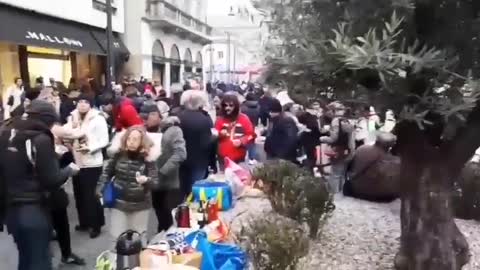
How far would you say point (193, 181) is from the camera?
7500 mm

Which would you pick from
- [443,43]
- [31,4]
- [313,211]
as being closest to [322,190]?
[313,211]

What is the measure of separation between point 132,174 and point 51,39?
38.6 feet

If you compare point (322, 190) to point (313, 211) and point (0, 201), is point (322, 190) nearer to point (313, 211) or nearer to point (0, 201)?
point (313, 211)

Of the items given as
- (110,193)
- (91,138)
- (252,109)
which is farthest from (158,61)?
(110,193)

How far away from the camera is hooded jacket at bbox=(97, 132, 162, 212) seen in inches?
217

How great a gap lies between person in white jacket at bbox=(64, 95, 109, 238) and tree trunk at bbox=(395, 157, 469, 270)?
362cm

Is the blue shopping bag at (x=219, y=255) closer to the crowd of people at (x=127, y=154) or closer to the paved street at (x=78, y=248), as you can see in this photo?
the crowd of people at (x=127, y=154)

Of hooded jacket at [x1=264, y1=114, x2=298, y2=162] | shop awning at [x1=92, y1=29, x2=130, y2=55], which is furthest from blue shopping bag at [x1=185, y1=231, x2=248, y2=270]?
shop awning at [x1=92, y1=29, x2=130, y2=55]

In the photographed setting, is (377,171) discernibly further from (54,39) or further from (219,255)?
(54,39)

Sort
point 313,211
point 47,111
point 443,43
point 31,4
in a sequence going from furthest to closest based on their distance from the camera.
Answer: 1. point 31,4
2. point 313,211
3. point 47,111
4. point 443,43

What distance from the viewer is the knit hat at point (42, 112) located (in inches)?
189

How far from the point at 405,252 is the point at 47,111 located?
306cm

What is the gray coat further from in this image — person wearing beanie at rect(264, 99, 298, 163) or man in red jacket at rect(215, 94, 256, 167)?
person wearing beanie at rect(264, 99, 298, 163)

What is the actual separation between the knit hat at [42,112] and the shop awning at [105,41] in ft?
53.7
